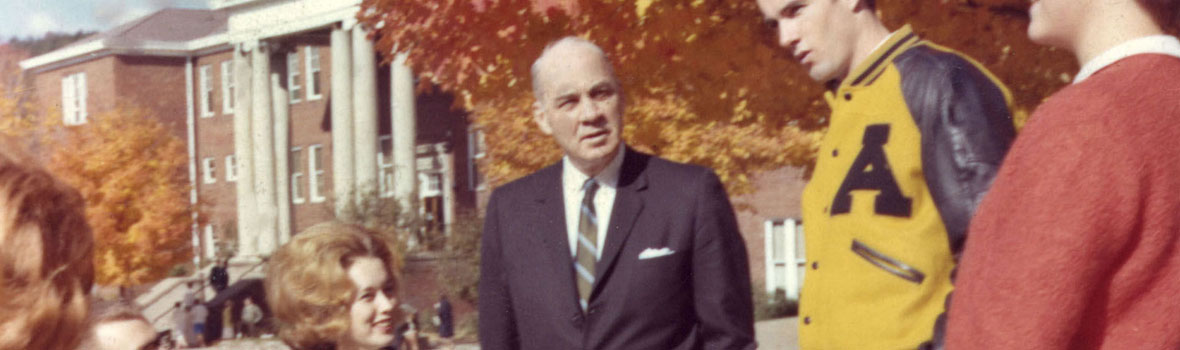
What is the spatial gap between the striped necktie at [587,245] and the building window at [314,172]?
122ft

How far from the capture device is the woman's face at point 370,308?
3.89 m

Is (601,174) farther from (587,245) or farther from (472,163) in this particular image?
(472,163)

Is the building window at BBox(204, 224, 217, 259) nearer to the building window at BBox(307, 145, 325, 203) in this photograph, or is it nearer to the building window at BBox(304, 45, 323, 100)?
the building window at BBox(307, 145, 325, 203)

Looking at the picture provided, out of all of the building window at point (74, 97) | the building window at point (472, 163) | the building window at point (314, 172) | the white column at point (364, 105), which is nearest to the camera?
the white column at point (364, 105)

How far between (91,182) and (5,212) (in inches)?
1301

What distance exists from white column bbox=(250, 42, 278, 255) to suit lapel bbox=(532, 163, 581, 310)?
3440 cm

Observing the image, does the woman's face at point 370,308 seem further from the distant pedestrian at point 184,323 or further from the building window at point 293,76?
the building window at point 293,76

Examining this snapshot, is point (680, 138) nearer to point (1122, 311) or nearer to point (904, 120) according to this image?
point (904, 120)

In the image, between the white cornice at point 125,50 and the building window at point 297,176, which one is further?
the white cornice at point 125,50

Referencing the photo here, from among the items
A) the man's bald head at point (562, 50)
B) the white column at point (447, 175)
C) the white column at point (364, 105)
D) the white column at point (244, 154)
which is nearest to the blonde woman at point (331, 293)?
the man's bald head at point (562, 50)

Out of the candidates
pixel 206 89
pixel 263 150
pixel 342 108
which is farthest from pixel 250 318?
pixel 206 89

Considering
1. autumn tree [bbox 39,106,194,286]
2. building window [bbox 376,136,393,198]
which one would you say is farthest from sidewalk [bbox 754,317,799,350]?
autumn tree [bbox 39,106,194,286]

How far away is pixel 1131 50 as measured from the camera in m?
2.26

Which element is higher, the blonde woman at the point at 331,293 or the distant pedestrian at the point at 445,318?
the blonde woman at the point at 331,293
